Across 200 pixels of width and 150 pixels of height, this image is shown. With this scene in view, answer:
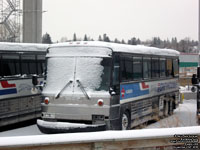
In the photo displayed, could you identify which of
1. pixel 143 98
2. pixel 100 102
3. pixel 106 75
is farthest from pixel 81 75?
pixel 143 98

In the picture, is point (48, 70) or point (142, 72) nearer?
point (48, 70)

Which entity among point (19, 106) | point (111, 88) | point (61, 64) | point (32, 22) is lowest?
point (19, 106)

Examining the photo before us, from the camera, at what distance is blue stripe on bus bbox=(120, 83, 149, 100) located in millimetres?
12156

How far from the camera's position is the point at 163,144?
23.9 feet

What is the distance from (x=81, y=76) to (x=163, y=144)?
466 centimetres

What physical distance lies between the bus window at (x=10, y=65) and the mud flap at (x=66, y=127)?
2544 millimetres

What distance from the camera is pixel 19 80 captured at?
13641mm

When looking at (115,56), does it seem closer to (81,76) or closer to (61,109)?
(81,76)

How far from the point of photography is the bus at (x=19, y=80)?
1284 centimetres

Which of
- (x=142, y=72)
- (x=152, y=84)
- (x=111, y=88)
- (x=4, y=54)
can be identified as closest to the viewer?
(x=111, y=88)

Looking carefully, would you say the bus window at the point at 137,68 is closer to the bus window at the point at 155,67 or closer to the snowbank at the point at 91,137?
the bus window at the point at 155,67

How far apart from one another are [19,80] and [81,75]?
3290mm

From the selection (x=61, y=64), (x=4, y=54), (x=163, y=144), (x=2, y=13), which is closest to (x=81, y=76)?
(x=61, y=64)

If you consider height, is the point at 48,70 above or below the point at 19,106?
above
